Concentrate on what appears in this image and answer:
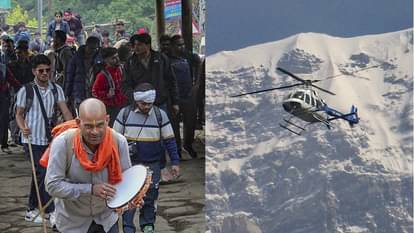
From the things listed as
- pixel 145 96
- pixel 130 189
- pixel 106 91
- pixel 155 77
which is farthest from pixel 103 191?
pixel 106 91

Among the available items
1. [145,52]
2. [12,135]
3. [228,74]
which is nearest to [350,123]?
[228,74]

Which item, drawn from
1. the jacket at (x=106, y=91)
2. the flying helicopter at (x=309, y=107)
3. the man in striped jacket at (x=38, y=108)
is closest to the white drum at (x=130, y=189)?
the flying helicopter at (x=309, y=107)

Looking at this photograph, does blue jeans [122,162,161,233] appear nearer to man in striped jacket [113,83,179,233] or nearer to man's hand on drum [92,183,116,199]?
man in striped jacket [113,83,179,233]

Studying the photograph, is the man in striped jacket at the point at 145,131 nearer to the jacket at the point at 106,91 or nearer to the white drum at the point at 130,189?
the white drum at the point at 130,189

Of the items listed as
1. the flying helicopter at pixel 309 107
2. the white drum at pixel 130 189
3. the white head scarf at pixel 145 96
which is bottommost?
the white drum at pixel 130 189

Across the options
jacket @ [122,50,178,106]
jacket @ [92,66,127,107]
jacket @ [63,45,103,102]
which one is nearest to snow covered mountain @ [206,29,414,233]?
jacket @ [122,50,178,106]

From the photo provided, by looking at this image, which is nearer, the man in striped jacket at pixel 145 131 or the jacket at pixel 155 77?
the man in striped jacket at pixel 145 131
